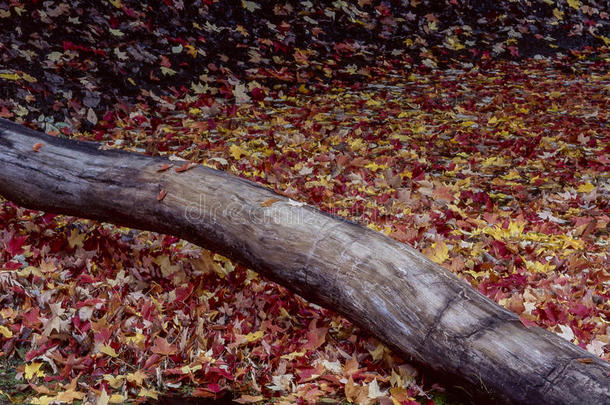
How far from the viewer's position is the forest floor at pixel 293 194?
2.72 m

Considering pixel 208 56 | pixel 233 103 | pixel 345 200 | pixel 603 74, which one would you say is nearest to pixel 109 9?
pixel 208 56

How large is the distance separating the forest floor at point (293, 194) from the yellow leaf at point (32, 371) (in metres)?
0.02

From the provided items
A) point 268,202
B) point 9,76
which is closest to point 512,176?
point 268,202

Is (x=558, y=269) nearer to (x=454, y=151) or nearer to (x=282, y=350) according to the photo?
(x=282, y=350)

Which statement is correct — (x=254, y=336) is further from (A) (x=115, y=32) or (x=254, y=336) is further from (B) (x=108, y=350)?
(A) (x=115, y=32)

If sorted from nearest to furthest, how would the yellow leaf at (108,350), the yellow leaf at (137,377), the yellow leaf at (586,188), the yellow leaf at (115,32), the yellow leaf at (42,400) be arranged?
the yellow leaf at (42,400)
the yellow leaf at (137,377)
the yellow leaf at (108,350)
the yellow leaf at (586,188)
the yellow leaf at (115,32)

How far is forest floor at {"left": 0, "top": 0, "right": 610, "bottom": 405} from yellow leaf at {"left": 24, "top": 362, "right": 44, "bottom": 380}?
0.02 m

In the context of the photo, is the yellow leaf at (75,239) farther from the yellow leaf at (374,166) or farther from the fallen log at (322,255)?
the yellow leaf at (374,166)

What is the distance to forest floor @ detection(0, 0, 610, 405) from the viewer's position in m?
2.72

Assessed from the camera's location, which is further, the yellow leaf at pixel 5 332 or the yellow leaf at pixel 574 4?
the yellow leaf at pixel 574 4

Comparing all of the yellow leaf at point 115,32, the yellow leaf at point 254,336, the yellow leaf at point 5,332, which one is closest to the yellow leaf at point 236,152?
the yellow leaf at point 115,32

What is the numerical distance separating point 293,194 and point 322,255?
6.50 feet

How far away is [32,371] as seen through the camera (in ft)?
8.73

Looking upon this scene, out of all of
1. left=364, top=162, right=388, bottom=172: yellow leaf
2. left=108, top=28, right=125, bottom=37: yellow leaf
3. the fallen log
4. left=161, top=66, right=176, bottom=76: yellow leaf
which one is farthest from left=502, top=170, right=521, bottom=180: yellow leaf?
left=108, top=28, right=125, bottom=37: yellow leaf
